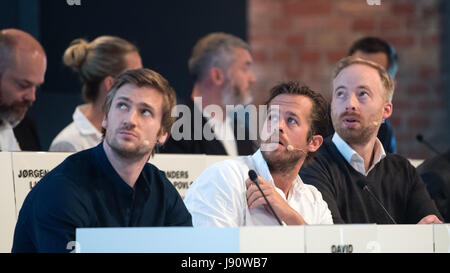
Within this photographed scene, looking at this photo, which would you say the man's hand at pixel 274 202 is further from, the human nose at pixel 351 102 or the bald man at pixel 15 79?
the bald man at pixel 15 79

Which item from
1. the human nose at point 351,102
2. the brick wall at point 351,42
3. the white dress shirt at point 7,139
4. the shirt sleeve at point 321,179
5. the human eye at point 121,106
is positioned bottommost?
the shirt sleeve at point 321,179

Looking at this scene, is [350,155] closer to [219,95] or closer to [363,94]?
[363,94]

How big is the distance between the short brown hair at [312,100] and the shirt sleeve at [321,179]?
4.8 inches

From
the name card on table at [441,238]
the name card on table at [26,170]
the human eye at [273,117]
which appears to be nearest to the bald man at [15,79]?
the name card on table at [26,170]

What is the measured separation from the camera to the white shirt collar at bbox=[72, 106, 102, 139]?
2916 millimetres

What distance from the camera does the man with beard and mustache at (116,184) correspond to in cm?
191

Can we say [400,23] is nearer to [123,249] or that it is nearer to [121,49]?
[121,49]

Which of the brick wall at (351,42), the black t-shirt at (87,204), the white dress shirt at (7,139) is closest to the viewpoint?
the black t-shirt at (87,204)

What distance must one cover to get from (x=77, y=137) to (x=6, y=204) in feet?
1.68

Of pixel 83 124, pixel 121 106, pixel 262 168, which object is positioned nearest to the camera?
pixel 121 106

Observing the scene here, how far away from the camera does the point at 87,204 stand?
6.36 ft

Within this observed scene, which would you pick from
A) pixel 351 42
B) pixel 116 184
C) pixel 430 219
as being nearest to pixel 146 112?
pixel 116 184

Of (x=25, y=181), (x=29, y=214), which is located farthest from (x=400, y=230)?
(x=25, y=181)

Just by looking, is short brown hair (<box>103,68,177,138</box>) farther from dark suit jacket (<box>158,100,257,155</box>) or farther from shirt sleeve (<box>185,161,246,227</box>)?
dark suit jacket (<box>158,100,257,155</box>)
